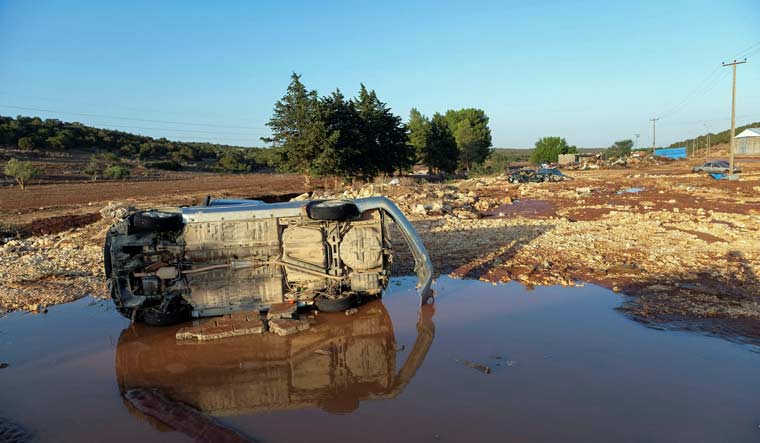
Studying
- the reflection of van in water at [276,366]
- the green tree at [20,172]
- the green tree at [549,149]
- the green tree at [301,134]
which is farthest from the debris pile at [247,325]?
the green tree at [549,149]

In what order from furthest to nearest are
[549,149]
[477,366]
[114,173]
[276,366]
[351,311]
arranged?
[549,149] < [114,173] < [351,311] < [276,366] < [477,366]

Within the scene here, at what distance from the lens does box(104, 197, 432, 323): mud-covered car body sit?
19.6 feet

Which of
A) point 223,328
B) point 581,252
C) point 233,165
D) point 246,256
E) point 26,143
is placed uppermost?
point 26,143

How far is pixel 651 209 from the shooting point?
50.5ft

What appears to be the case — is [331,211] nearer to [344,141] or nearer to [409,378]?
[409,378]

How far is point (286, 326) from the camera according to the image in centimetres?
579

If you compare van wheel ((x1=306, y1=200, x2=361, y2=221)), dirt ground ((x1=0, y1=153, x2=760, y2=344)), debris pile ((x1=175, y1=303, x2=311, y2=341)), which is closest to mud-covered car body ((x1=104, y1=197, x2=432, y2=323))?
van wheel ((x1=306, y1=200, x2=361, y2=221))

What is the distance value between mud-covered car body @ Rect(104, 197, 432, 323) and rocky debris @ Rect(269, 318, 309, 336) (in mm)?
441

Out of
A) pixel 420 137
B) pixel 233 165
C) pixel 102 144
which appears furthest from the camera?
pixel 233 165

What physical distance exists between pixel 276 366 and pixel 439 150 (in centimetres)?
4406

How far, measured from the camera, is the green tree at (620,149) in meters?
73.0

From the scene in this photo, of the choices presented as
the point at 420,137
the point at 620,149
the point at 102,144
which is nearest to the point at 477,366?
the point at 420,137

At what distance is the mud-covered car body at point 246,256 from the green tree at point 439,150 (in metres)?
41.4

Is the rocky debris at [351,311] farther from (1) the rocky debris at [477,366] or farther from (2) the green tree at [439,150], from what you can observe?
(2) the green tree at [439,150]
